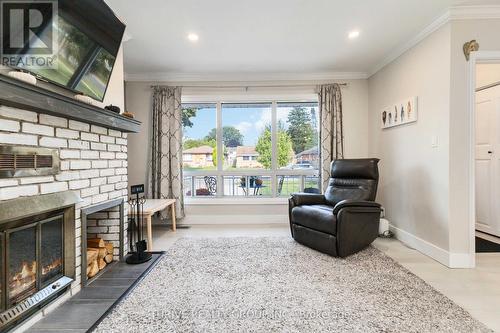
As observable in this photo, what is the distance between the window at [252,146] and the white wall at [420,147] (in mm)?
1094

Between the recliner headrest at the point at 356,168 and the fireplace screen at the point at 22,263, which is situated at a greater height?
the recliner headrest at the point at 356,168

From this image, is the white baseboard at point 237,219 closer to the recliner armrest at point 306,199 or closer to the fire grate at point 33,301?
the recliner armrest at point 306,199

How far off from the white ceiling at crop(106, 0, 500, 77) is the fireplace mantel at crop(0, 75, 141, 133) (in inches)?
41.0

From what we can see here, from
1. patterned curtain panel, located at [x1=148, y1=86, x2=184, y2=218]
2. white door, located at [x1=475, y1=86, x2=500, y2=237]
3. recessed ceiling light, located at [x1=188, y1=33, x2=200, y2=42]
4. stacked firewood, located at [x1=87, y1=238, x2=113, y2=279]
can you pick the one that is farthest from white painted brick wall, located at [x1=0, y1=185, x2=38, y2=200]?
white door, located at [x1=475, y1=86, x2=500, y2=237]

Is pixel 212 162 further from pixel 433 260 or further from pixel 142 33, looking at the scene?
pixel 433 260

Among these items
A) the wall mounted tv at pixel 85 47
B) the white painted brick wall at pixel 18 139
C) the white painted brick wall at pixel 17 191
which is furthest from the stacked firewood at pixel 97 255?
the wall mounted tv at pixel 85 47

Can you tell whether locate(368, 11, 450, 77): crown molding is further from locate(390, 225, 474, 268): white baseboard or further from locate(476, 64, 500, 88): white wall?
locate(390, 225, 474, 268): white baseboard

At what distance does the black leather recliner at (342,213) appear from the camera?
2490mm

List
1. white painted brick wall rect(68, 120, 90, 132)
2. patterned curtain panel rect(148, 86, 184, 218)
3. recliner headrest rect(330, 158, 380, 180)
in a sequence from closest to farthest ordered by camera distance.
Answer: white painted brick wall rect(68, 120, 90, 132)
recliner headrest rect(330, 158, 380, 180)
patterned curtain panel rect(148, 86, 184, 218)

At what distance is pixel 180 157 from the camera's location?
3832 mm

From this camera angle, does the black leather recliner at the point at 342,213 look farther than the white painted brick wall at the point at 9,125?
Yes

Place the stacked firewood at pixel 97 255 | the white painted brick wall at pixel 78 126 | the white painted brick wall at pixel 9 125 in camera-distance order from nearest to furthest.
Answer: the white painted brick wall at pixel 9 125, the white painted brick wall at pixel 78 126, the stacked firewood at pixel 97 255

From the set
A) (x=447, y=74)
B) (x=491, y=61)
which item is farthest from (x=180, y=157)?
(x=491, y=61)

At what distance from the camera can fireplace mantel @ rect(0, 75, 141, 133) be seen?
1.21 m
